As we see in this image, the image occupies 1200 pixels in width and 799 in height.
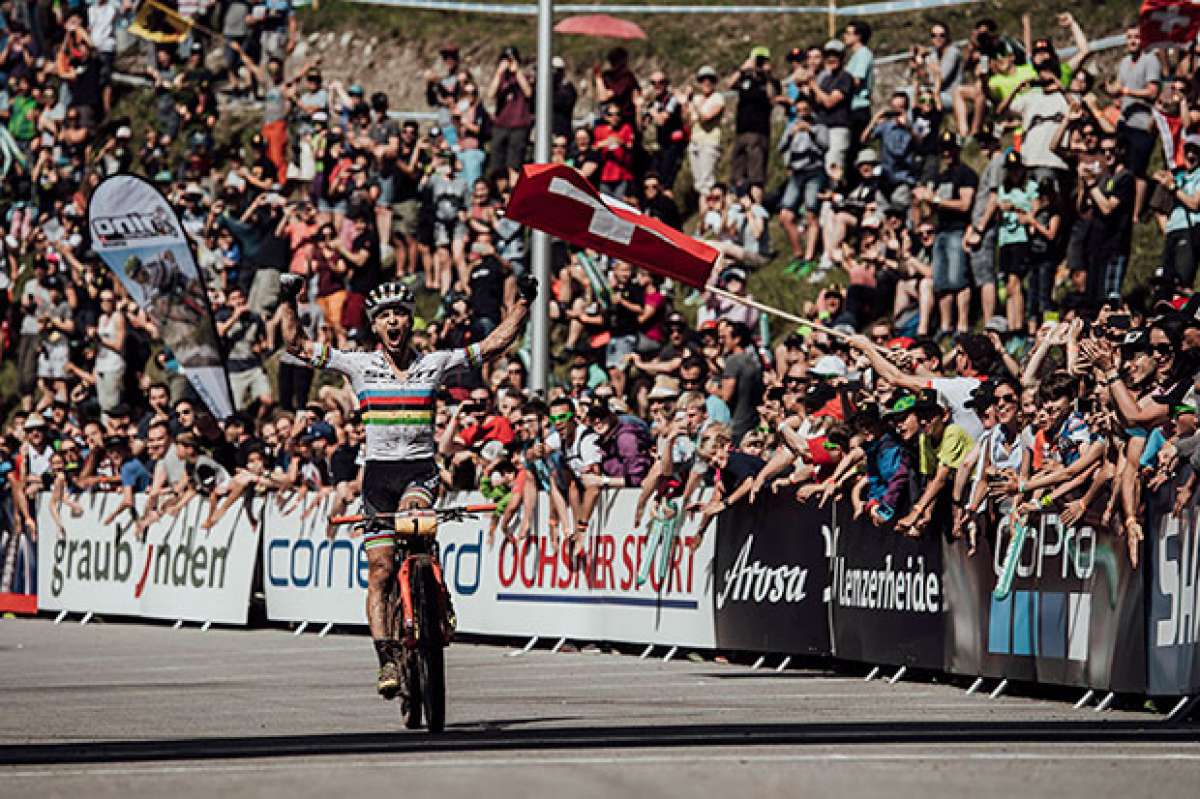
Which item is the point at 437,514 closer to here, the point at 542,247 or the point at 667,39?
the point at 542,247

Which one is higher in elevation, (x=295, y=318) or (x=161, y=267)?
(x=161, y=267)

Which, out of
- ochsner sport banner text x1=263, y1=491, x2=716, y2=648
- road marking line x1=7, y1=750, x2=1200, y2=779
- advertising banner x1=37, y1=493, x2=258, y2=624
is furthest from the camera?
advertising banner x1=37, y1=493, x2=258, y2=624

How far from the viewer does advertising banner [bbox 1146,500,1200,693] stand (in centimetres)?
1293

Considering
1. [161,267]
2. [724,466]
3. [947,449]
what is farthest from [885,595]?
[161,267]

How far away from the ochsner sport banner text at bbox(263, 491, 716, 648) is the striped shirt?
21.0ft

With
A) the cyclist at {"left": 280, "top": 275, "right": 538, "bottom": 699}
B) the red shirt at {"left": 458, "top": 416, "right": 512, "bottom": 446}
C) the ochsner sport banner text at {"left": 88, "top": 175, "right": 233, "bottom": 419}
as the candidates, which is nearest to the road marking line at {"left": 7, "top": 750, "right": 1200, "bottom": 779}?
the cyclist at {"left": 280, "top": 275, "right": 538, "bottom": 699}

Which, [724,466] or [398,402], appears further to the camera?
[724,466]

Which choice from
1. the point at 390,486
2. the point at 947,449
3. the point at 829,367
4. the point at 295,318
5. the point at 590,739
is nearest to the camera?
the point at 590,739

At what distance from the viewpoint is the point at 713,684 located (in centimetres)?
1594

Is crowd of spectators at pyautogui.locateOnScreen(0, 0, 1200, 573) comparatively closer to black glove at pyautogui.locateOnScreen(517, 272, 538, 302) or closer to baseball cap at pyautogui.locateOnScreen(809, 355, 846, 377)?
baseball cap at pyautogui.locateOnScreen(809, 355, 846, 377)

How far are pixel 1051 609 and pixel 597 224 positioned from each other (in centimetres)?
449

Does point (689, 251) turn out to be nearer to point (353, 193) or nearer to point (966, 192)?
point (966, 192)

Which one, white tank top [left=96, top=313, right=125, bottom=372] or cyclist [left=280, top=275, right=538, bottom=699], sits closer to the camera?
cyclist [left=280, top=275, right=538, bottom=699]

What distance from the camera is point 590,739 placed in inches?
442
